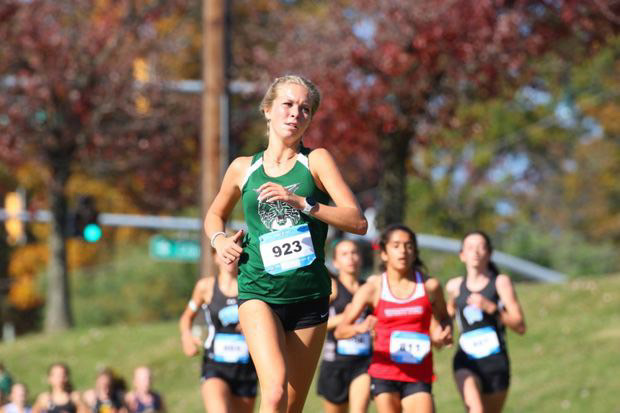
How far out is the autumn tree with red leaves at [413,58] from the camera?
61.3 ft

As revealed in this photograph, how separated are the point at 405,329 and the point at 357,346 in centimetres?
171

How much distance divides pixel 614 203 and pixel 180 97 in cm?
2432

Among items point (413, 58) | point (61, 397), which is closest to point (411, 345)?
point (61, 397)

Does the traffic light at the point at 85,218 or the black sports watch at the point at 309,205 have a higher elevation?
the traffic light at the point at 85,218

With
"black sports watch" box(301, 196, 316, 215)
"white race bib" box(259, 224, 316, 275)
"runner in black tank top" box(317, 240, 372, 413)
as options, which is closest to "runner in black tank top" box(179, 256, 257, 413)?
"runner in black tank top" box(317, 240, 372, 413)

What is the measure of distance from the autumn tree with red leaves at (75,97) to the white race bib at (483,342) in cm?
1711

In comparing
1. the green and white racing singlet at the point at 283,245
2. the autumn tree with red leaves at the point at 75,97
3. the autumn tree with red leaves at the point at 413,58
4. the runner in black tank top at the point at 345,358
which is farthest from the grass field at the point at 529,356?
the green and white racing singlet at the point at 283,245

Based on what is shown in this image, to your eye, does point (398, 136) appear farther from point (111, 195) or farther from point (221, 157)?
point (111, 195)

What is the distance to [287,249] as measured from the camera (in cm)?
606

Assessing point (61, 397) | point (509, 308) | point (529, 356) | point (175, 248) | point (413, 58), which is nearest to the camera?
point (509, 308)

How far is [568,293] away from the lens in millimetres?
20172

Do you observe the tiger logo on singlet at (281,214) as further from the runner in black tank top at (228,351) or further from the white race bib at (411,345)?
the runner in black tank top at (228,351)

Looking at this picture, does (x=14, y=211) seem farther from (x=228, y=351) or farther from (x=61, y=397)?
(x=228, y=351)

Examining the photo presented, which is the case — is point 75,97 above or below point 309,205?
above
